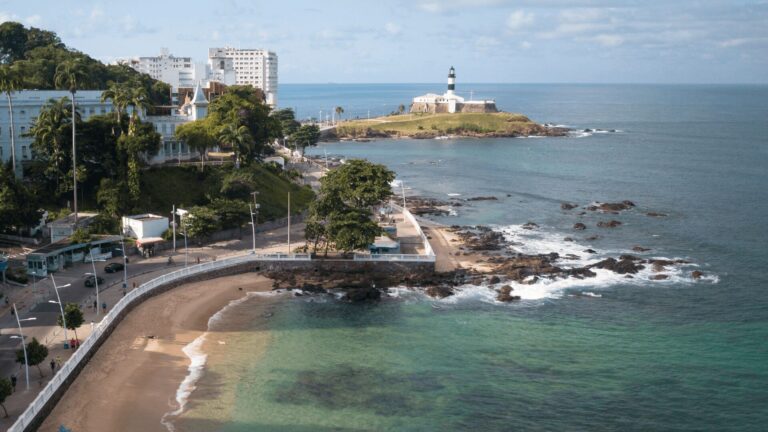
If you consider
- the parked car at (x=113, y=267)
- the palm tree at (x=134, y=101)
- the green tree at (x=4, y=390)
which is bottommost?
the green tree at (x=4, y=390)

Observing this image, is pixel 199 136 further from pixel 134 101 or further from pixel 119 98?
pixel 119 98

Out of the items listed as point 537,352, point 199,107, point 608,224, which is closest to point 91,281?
point 537,352

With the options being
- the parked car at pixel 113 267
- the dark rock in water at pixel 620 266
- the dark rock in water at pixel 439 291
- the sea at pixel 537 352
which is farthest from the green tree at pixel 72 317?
the dark rock in water at pixel 620 266

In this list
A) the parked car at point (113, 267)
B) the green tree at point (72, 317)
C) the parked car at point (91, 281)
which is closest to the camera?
the green tree at point (72, 317)

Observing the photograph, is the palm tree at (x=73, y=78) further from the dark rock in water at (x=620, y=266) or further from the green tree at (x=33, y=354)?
the dark rock in water at (x=620, y=266)

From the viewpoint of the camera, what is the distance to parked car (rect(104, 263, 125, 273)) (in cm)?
6166

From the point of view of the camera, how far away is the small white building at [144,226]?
69.2 meters

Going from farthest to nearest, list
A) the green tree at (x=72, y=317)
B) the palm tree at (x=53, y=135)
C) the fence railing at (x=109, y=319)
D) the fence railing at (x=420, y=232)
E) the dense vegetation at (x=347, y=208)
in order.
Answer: the palm tree at (x=53, y=135) < the fence railing at (x=420, y=232) < the dense vegetation at (x=347, y=208) < the green tree at (x=72, y=317) < the fence railing at (x=109, y=319)

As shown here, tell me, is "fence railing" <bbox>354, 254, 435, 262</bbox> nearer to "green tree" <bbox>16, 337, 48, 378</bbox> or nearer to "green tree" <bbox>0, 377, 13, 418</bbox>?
"green tree" <bbox>16, 337, 48, 378</bbox>

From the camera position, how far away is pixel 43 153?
75812 millimetres

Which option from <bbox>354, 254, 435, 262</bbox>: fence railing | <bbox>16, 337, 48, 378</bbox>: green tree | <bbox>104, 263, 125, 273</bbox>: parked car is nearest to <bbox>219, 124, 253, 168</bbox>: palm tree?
<bbox>354, 254, 435, 262</bbox>: fence railing

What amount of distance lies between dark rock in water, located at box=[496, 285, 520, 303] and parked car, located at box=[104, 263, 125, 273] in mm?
32791

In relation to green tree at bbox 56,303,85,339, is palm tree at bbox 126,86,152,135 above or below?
above

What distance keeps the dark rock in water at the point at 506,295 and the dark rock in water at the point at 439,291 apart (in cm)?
425
